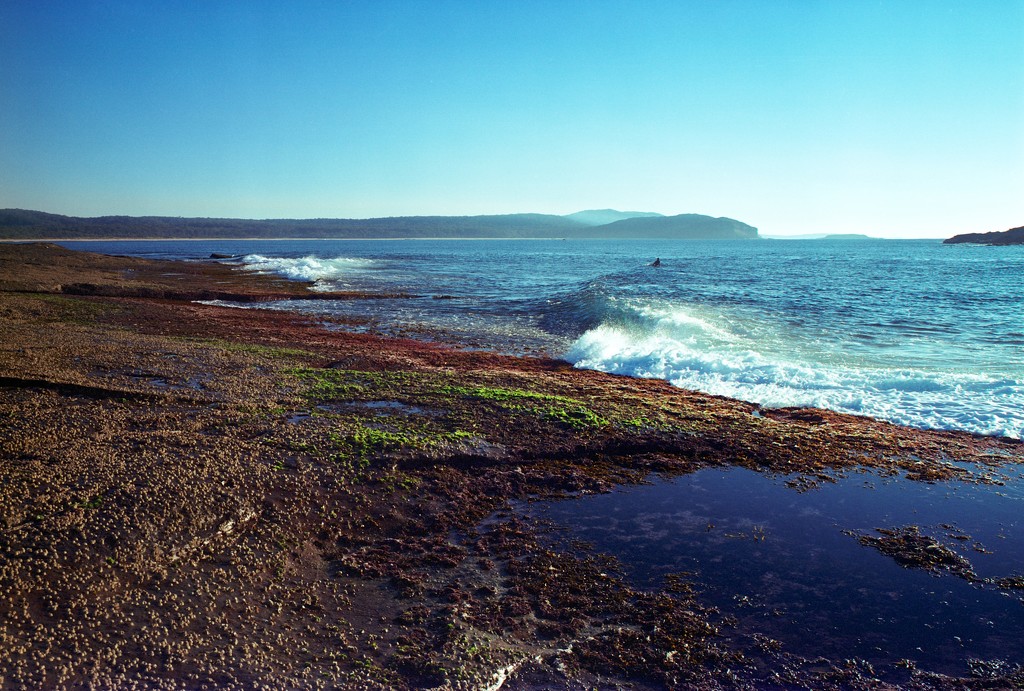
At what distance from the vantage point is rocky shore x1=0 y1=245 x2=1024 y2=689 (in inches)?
195

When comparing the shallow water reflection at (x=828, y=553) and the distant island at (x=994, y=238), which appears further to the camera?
the distant island at (x=994, y=238)

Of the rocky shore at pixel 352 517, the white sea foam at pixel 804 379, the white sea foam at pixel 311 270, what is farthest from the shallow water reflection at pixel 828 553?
the white sea foam at pixel 311 270

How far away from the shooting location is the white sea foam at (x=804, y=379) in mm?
11992

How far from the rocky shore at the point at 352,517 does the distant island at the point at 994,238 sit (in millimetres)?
178556

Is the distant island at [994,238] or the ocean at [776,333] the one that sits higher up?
the distant island at [994,238]

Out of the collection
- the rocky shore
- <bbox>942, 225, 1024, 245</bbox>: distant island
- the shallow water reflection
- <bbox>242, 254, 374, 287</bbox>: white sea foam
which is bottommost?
the shallow water reflection

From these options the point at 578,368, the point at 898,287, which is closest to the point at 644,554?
the point at 578,368

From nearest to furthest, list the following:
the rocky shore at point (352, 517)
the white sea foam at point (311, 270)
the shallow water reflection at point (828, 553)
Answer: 1. the rocky shore at point (352, 517)
2. the shallow water reflection at point (828, 553)
3. the white sea foam at point (311, 270)

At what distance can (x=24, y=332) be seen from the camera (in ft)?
49.5

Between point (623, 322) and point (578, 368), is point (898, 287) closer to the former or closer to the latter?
point (623, 322)

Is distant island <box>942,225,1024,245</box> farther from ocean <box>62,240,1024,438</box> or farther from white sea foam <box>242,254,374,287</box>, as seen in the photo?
white sea foam <box>242,254,374,287</box>

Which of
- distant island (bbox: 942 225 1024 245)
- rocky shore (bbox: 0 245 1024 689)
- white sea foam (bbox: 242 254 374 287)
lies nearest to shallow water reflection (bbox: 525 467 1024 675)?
rocky shore (bbox: 0 245 1024 689)

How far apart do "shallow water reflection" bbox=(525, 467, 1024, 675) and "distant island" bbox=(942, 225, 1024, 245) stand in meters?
179

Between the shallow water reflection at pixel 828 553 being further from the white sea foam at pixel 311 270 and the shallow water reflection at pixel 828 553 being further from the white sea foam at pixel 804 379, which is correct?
the white sea foam at pixel 311 270
